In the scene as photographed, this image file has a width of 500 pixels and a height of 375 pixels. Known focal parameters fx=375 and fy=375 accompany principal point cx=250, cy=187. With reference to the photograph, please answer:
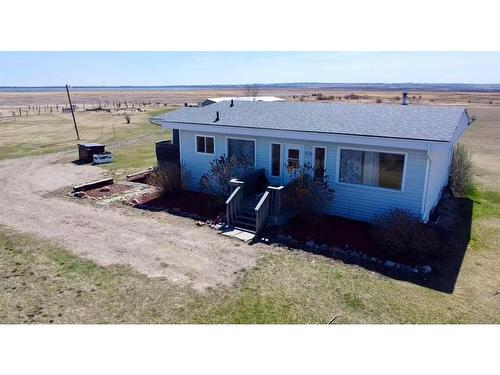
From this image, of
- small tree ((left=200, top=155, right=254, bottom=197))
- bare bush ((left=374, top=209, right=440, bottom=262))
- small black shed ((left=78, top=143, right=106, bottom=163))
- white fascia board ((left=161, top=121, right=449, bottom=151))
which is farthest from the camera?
small black shed ((left=78, top=143, right=106, bottom=163))

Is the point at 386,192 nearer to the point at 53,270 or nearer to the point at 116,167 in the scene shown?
the point at 53,270

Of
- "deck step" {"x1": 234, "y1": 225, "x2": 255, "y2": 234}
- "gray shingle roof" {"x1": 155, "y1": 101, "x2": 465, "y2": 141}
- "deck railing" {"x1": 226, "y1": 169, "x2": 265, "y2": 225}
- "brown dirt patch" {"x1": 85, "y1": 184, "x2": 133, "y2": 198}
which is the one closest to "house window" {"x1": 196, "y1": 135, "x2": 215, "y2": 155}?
"gray shingle roof" {"x1": 155, "y1": 101, "x2": 465, "y2": 141}

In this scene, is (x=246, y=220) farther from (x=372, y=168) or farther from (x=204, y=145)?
(x=204, y=145)

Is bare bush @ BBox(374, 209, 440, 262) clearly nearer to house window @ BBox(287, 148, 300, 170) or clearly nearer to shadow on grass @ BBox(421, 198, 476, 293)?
shadow on grass @ BBox(421, 198, 476, 293)

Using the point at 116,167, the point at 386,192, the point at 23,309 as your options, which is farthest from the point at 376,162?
the point at 116,167

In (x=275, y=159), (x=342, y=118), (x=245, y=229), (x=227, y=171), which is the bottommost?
(x=245, y=229)

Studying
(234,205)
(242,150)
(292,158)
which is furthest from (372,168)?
(242,150)

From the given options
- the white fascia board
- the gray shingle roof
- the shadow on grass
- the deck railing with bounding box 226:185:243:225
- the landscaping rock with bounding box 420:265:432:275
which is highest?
the gray shingle roof
